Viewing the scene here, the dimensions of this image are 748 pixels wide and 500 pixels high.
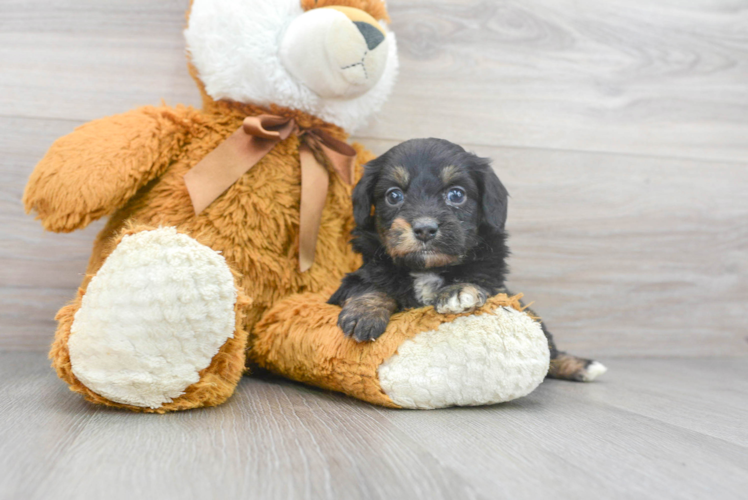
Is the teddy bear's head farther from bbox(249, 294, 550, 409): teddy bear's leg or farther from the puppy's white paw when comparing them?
the puppy's white paw

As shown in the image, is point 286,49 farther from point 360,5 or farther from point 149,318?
point 149,318

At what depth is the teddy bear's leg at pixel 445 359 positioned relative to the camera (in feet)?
4.30

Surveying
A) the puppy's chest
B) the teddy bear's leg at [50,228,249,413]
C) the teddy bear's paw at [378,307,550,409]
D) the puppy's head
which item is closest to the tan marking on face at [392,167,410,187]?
the puppy's head

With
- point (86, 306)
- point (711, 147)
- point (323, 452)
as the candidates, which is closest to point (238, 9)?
point (86, 306)

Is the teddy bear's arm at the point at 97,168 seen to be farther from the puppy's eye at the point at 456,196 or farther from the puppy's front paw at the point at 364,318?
the puppy's eye at the point at 456,196

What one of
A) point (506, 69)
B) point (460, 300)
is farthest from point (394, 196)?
point (506, 69)

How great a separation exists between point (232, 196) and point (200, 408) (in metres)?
0.61

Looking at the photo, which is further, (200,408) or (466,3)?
(466,3)

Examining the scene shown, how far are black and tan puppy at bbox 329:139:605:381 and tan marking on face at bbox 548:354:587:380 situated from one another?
566 mm

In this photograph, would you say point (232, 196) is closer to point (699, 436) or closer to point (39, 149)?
point (39, 149)

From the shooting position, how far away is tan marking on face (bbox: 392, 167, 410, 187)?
145 centimetres

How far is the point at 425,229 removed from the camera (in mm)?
1338

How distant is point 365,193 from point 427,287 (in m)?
0.31

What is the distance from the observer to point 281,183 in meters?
1.68
